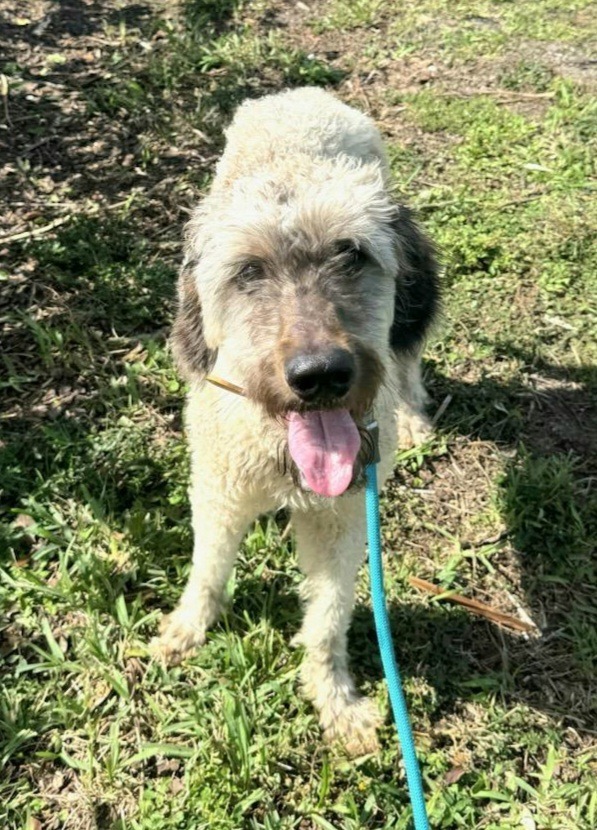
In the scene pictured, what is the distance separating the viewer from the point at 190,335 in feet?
8.46

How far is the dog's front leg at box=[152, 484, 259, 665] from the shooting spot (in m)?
2.65

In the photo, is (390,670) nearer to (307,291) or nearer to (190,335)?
(307,291)

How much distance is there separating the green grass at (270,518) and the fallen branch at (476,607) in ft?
0.16

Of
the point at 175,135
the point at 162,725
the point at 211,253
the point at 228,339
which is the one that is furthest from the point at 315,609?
the point at 175,135

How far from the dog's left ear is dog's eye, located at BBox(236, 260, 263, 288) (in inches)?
21.7

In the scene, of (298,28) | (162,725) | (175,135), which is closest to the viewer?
(162,725)

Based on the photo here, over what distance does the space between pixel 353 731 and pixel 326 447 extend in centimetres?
133

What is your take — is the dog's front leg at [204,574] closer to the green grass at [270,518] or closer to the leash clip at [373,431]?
the green grass at [270,518]

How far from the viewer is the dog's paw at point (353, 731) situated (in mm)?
2764

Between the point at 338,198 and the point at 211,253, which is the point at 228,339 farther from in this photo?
the point at 338,198

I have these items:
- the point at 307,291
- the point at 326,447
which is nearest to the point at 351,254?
the point at 307,291

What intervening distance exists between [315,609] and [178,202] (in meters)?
3.16

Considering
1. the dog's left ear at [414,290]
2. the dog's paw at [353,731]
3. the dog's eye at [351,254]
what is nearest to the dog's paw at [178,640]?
the dog's paw at [353,731]

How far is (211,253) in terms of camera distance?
7.52ft
